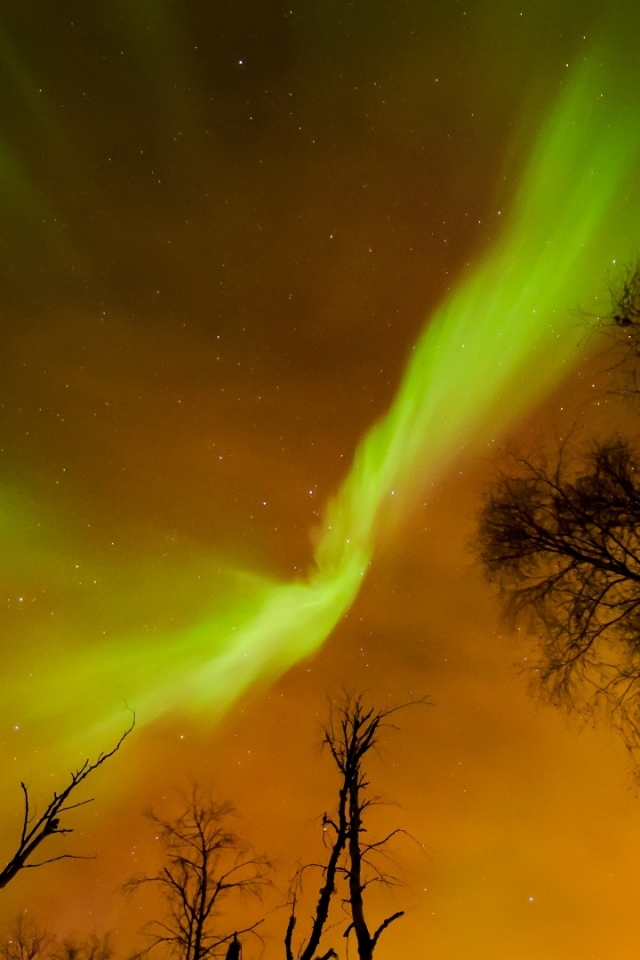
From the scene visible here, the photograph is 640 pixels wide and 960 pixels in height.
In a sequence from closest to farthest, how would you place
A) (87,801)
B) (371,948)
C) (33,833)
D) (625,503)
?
1. (33,833)
2. (87,801)
3. (625,503)
4. (371,948)

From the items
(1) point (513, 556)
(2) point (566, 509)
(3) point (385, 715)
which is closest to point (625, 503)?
(2) point (566, 509)

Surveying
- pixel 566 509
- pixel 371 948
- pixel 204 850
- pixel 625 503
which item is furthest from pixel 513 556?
pixel 204 850

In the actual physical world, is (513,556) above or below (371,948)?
above

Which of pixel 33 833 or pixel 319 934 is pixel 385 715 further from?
pixel 33 833

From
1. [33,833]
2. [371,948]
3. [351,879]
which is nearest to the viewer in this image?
[33,833]

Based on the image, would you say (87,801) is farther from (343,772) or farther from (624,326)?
(624,326)

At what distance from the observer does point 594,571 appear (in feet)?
28.8

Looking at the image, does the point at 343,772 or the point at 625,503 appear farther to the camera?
the point at 343,772

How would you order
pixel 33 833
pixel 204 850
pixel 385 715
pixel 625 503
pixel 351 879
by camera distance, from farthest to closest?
pixel 204 850
pixel 385 715
pixel 351 879
pixel 625 503
pixel 33 833

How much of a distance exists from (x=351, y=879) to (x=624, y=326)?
845cm

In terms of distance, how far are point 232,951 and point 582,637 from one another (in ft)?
16.9

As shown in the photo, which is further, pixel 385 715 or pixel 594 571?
pixel 385 715

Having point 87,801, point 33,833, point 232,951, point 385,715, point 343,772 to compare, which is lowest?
point 232,951

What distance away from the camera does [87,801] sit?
676 cm
